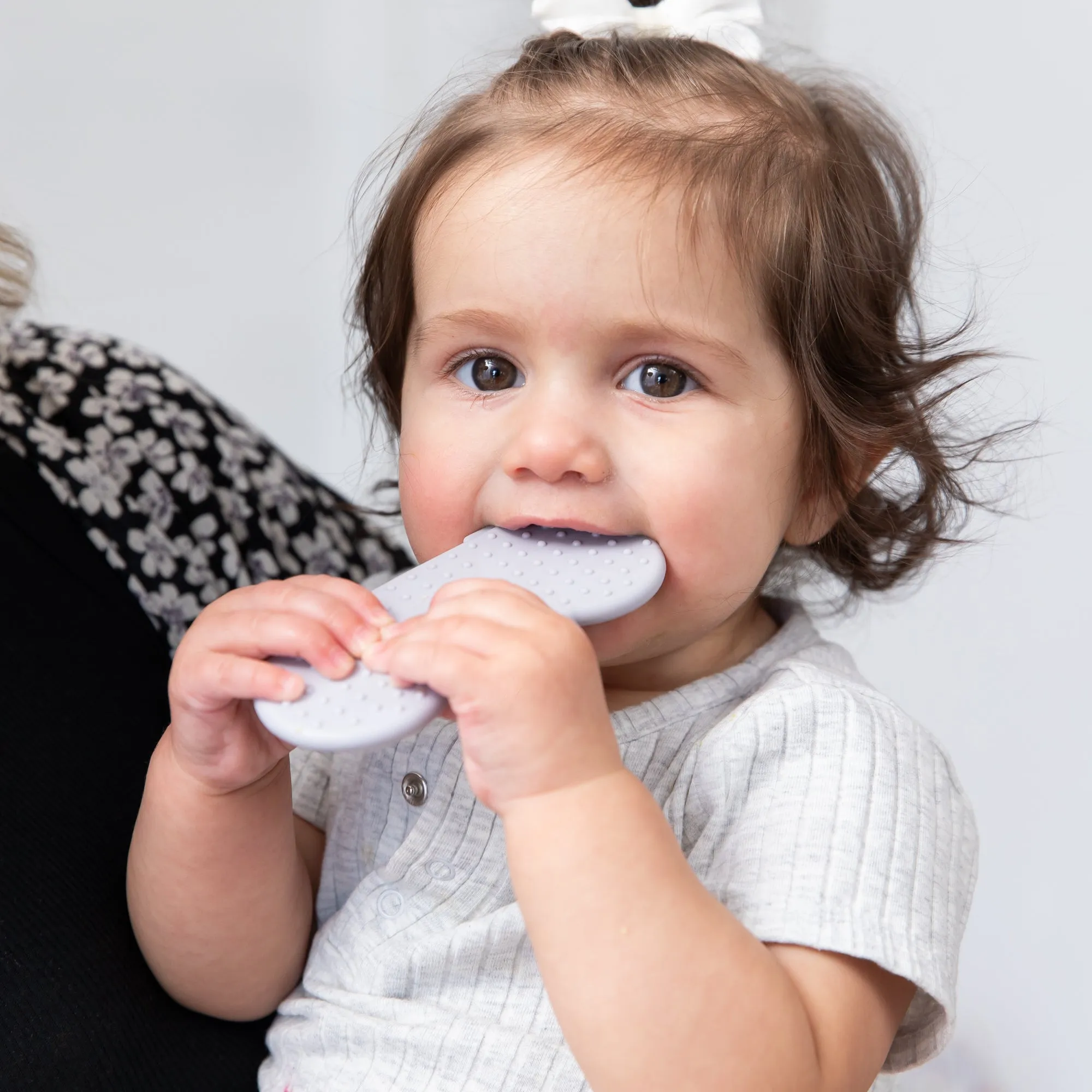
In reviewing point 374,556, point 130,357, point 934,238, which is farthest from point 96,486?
point 934,238

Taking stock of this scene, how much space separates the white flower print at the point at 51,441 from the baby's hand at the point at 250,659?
326 mm

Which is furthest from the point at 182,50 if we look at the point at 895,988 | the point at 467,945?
the point at 895,988

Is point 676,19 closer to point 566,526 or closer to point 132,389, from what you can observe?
point 566,526

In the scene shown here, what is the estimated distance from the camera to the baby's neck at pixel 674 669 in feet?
2.87

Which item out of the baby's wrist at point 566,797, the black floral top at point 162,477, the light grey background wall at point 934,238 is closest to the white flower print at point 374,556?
the black floral top at point 162,477

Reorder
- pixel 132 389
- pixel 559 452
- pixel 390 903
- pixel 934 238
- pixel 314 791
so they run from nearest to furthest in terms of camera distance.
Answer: pixel 559 452, pixel 390 903, pixel 314 791, pixel 132 389, pixel 934 238

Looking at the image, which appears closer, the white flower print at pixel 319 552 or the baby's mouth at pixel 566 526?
the baby's mouth at pixel 566 526

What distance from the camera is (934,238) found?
1350 millimetres

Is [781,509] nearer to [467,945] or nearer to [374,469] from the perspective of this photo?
[467,945]

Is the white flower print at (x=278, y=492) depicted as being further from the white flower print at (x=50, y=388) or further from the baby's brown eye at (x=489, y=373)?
the baby's brown eye at (x=489, y=373)

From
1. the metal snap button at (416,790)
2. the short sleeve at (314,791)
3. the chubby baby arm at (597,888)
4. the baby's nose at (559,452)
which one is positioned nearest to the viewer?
the chubby baby arm at (597,888)

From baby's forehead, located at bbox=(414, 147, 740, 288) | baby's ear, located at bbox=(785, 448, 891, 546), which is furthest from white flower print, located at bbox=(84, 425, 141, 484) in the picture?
baby's ear, located at bbox=(785, 448, 891, 546)

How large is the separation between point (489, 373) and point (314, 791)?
0.35 meters

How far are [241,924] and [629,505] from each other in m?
0.36
